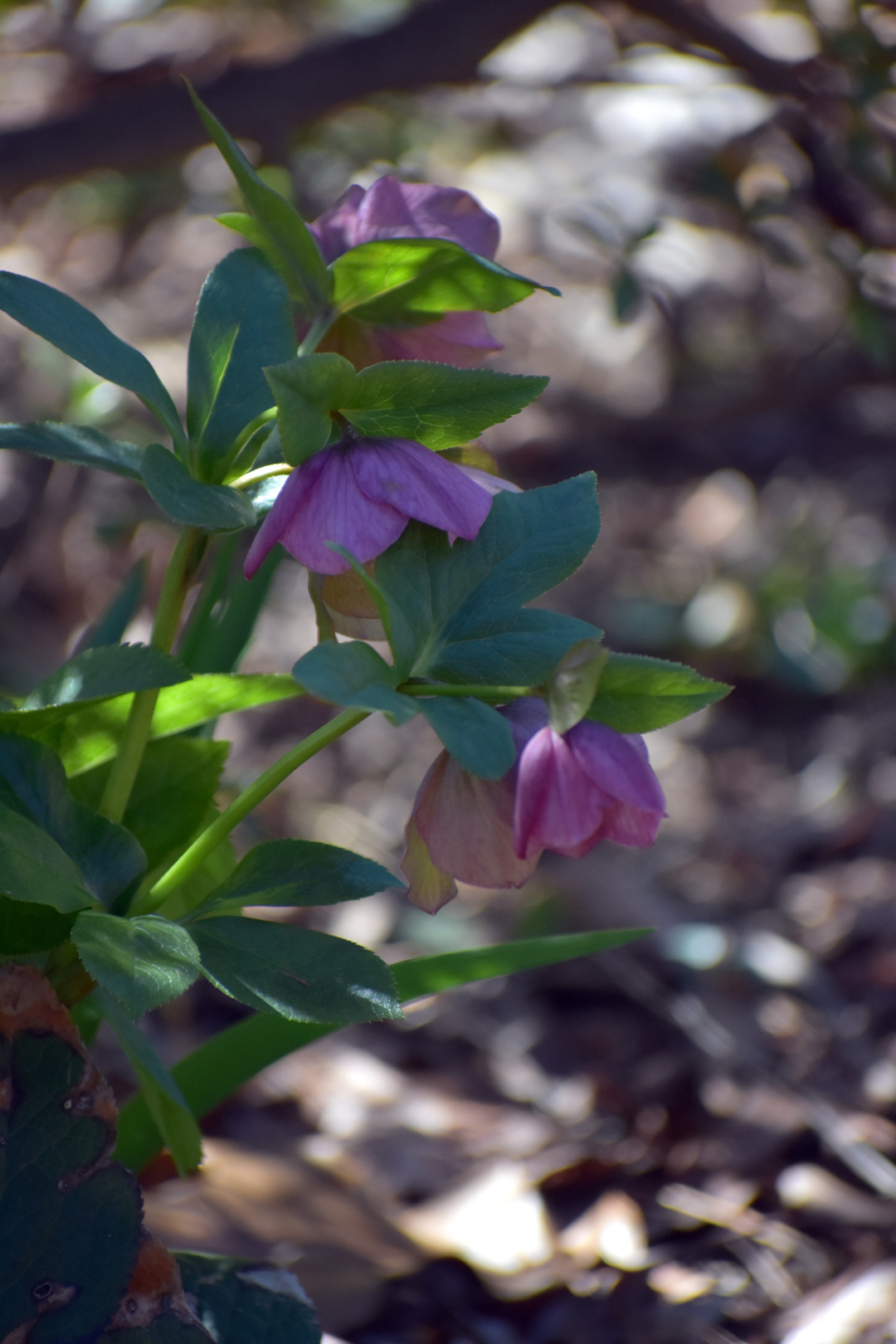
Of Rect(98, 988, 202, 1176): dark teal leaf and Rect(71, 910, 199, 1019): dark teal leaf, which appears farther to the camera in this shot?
Rect(98, 988, 202, 1176): dark teal leaf

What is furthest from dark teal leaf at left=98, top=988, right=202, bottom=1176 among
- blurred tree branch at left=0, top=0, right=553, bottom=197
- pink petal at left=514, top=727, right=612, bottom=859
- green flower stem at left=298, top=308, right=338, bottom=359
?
blurred tree branch at left=0, top=0, right=553, bottom=197

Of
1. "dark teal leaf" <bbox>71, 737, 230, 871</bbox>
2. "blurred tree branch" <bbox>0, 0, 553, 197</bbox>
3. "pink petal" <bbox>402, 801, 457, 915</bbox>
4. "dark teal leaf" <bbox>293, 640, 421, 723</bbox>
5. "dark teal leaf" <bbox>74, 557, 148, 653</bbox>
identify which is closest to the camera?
"dark teal leaf" <bbox>293, 640, 421, 723</bbox>

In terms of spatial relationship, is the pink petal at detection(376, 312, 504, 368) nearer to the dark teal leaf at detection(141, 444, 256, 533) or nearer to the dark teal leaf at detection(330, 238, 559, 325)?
the dark teal leaf at detection(330, 238, 559, 325)

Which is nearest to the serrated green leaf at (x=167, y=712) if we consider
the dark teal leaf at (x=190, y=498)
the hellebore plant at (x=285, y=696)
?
the hellebore plant at (x=285, y=696)

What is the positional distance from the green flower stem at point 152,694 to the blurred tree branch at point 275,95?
134 cm

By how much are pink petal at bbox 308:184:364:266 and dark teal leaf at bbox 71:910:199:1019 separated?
372mm

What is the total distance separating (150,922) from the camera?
1.63 ft

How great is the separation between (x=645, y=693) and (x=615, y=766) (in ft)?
0.14

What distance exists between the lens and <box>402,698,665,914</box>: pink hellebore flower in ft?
1.52

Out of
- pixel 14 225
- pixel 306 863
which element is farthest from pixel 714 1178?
pixel 14 225

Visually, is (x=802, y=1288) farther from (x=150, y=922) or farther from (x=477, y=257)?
(x=477, y=257)

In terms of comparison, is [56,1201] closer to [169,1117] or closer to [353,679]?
[169,1117]

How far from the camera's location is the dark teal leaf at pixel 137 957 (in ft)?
1.45

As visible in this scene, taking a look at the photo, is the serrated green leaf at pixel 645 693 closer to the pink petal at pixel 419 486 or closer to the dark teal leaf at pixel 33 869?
the pink petal at pixel 419 486
